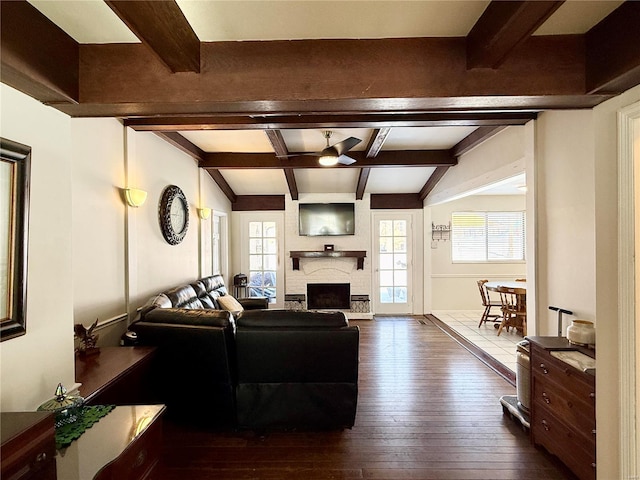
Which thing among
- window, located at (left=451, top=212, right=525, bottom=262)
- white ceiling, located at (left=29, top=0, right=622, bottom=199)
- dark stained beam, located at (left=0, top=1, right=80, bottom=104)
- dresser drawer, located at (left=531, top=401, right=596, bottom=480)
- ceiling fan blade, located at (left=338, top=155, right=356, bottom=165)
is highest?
ceiling fan blade, located at (left=338, top=155, right=356, bottom=165)

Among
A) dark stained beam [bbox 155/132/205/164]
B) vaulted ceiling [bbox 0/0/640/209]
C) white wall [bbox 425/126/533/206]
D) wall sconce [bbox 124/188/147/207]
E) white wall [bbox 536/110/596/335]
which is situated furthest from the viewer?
dark stained beam [bbox 155/132/205/164]

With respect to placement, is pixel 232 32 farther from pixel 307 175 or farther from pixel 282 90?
pixel 307 175

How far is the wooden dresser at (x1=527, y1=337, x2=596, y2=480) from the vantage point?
6.00 feet

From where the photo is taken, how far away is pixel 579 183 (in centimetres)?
242

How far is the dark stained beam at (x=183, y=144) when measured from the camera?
384cm

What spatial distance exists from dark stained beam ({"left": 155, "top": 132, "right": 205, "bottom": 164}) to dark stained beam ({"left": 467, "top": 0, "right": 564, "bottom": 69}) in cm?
353

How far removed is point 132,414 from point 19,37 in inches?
64.3

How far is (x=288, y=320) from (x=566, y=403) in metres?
1.93

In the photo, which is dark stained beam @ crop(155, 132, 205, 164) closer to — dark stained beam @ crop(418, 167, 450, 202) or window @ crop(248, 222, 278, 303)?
window @ crop(248, 222, 278, 303)

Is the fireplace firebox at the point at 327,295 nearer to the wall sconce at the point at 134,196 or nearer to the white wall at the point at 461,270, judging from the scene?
the white wall at the point at 461,270

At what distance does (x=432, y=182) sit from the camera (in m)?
5.77

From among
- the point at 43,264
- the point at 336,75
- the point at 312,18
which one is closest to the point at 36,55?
the point at 43,264

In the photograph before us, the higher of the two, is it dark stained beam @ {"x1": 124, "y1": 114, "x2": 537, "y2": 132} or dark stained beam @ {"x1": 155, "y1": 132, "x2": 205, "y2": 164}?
dark stained beam @ {"x1": 155, "y1": 132, "x2": 205, "y2": 164}

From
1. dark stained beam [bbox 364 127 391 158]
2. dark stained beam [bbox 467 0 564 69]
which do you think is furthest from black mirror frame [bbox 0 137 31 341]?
dark stained beam [bbox 364 127 391 158]
